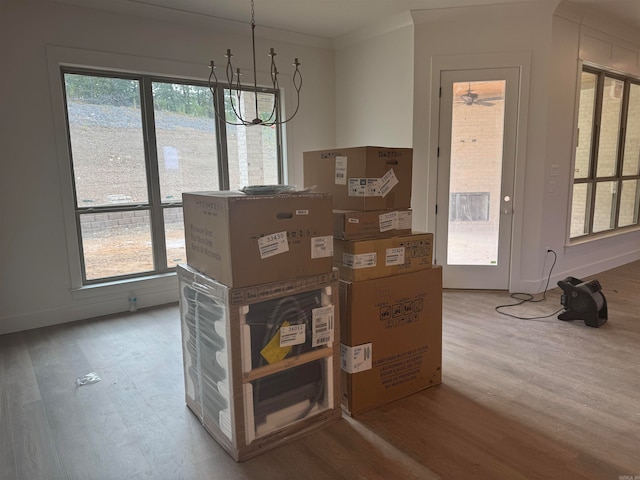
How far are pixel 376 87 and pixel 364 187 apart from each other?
2.85m

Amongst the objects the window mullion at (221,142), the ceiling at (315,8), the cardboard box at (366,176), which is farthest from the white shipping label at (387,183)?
the window mullion at (221,142)

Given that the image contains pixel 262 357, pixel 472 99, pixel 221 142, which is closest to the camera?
pixel 262 357

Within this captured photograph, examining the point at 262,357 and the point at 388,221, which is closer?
the point at 262,357

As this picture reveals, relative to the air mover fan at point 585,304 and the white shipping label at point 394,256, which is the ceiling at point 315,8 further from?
the white shipping label at point 394,256

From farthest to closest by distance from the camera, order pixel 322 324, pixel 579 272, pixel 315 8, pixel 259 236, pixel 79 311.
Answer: pixel 579 272, pixel 315 8, pixel 79 311, pixel 322 324, pixel 259 236

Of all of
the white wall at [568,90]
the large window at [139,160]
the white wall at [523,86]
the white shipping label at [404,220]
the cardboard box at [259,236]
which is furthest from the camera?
the white wall at [568,90]

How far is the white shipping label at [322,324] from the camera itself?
205cm

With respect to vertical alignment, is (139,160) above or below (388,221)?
above

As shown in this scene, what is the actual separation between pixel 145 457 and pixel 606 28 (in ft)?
18.8

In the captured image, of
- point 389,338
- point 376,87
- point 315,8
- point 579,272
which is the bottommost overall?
point 579,272

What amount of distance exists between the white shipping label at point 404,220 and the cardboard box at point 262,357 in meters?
0.55

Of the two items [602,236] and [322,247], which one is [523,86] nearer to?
[602,236]

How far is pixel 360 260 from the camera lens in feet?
7.16

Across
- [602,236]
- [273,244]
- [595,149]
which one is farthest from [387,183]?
[602,236]
